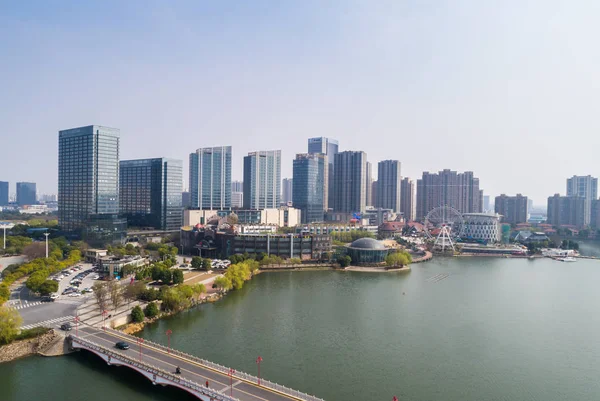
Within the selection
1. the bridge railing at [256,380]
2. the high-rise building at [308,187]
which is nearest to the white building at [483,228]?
the high-rise building at [308,187]

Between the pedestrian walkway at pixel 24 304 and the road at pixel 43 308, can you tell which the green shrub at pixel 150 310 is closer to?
the road at pixel 43 308

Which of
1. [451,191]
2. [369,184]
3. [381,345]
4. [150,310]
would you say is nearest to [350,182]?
[369,184]

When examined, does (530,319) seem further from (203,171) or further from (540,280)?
(203,171)

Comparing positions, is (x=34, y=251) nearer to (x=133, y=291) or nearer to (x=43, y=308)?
(x=43, y=308)

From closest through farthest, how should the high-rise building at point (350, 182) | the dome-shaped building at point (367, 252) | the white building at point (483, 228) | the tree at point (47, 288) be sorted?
the tree at point (47, 288)
the dome-shaped building at point (367, 252)
the white building at point (483, 228)
the high-rise building at point (350, 182)

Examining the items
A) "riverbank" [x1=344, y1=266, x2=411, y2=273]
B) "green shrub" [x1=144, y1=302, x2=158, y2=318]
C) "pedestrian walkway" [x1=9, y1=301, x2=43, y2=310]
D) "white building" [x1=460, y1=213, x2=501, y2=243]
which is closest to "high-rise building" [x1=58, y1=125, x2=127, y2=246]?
"pedestrian walkway" [x1=9, y1=301, x2=43, y2=310]

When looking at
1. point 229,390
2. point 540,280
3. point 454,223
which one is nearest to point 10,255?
point 229,390
